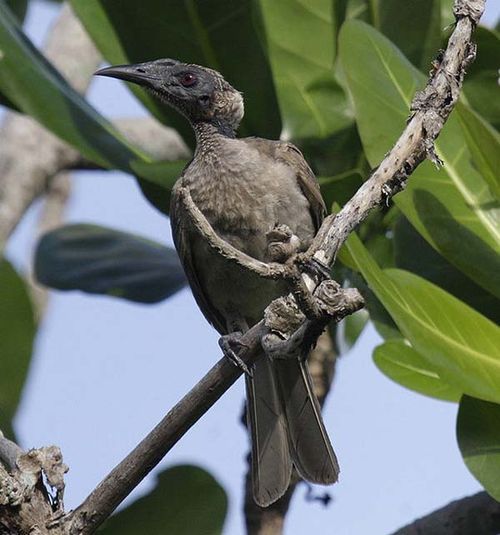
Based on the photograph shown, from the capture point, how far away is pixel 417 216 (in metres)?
4.18

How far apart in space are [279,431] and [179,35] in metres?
1.67

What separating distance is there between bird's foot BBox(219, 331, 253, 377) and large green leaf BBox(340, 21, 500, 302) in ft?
2.63

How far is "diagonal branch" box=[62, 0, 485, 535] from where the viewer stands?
2941 millimetres

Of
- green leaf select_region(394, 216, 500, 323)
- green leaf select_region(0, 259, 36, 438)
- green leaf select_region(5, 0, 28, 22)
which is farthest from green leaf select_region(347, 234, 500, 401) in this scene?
green leaf select_region(5, 0, 28, 22)

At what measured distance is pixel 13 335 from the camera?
4027mm

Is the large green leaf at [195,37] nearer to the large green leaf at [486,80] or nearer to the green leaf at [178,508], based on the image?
the large green leaf at [486,80]

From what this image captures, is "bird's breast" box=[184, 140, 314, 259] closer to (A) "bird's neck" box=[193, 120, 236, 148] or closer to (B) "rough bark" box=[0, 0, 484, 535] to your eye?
(A) "bird's neck" box=[193, 120, 236, 148]

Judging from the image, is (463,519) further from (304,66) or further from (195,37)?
(195,37)

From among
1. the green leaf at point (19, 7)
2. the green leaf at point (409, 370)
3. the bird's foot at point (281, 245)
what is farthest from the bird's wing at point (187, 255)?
the green leaf at point (19, 7)

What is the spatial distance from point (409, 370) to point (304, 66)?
1406mm

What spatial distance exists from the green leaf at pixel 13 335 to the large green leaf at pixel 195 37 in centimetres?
134

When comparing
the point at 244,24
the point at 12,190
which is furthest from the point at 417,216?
the point at 12,190

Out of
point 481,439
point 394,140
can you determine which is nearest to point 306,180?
point 394,140

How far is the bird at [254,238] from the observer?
4160mm
